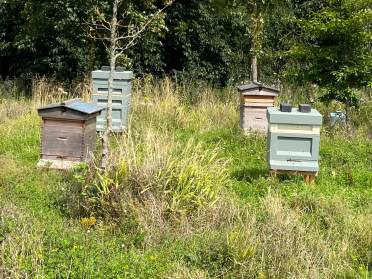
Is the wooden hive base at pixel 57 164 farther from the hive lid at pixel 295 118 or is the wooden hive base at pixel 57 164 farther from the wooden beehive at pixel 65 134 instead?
the hive lid at pixel 295 118

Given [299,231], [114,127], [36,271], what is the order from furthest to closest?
1. [114,127]
2. [299,231]
3. [36,271]

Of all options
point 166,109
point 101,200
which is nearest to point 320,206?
point 101,200

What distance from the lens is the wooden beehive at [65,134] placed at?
7.36 m

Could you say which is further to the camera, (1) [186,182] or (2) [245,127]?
(2) [245,127]

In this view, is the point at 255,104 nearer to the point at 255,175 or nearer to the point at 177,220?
the point at 255,175

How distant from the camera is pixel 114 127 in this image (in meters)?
9.84

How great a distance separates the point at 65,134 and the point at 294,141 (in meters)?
2.83

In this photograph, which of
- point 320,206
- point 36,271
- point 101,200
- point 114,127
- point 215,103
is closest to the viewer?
point 36,271

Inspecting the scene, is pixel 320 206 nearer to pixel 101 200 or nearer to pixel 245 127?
pixel 101 200

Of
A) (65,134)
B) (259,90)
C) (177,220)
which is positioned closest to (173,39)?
(259,90)

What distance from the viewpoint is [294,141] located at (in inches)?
276

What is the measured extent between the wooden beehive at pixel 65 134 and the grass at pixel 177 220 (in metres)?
0.27

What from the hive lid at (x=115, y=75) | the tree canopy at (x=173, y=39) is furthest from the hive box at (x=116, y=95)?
the tree canopy at (x=173, y=39)

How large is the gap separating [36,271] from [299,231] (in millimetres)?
2169
